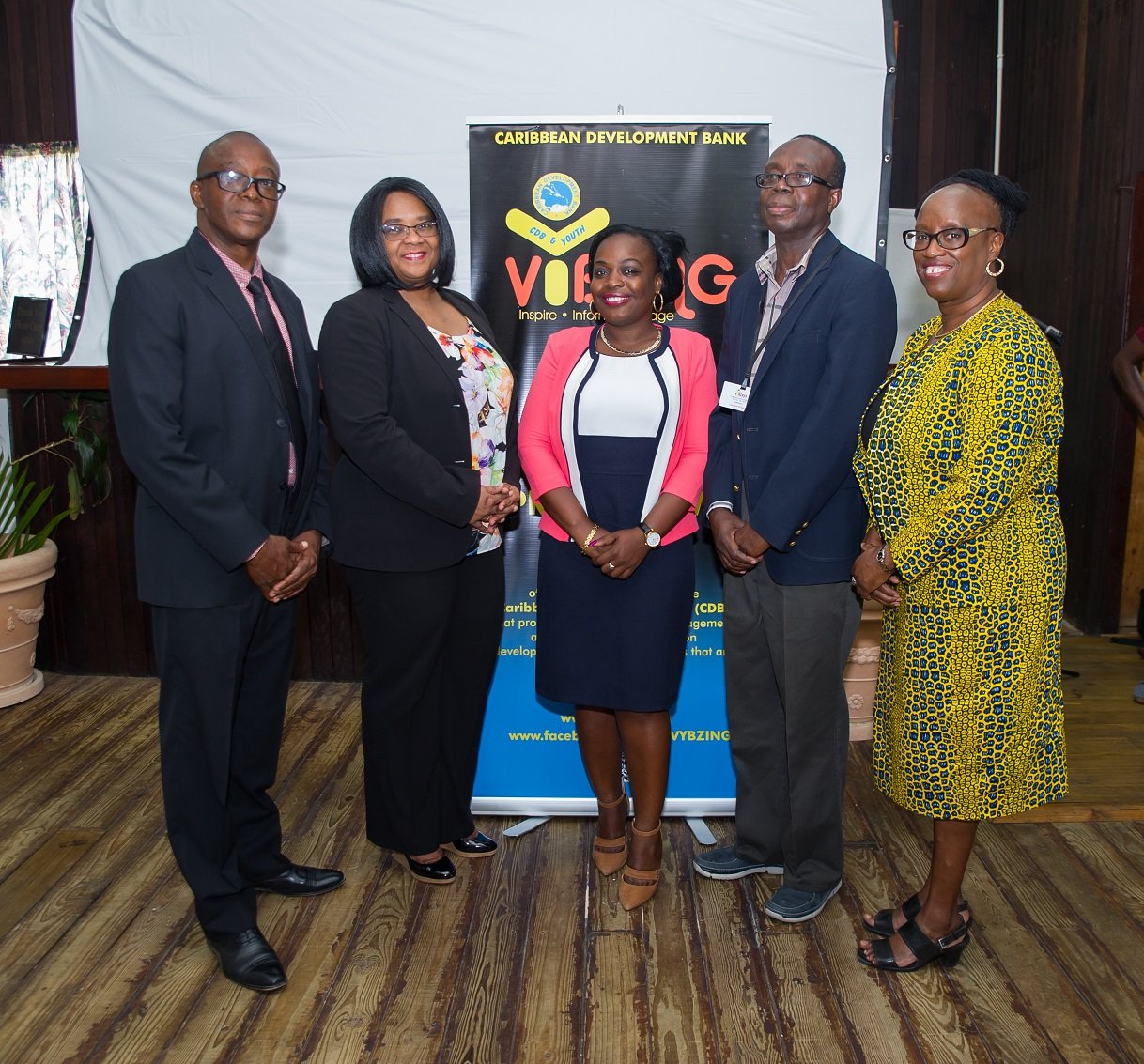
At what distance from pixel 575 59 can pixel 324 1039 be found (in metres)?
2.75

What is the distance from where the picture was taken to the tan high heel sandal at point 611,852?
286 centimetres

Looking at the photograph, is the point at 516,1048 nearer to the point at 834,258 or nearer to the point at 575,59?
the point at 834,258

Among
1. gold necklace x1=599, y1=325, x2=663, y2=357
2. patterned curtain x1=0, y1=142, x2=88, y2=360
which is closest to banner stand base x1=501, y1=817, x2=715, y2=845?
gold necklace x1=599, y1=325, x2=663, y2=357

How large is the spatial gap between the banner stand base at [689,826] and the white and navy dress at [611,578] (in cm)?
60

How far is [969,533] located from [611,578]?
0.88 metres

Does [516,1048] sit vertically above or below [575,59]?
below

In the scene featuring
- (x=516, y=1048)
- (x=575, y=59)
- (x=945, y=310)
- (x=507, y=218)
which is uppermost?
(x=575, y=59)

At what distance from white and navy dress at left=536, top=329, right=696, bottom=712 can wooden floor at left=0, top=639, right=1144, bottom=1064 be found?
0.58 meters

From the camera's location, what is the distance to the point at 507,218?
119 inches

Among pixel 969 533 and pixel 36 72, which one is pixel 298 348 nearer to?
pixel 969 533

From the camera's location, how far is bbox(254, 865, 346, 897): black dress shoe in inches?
109

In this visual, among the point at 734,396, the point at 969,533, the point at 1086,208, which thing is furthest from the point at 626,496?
the point at 1086,208

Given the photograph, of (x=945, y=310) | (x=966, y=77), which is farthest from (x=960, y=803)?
(x=966, y=77)

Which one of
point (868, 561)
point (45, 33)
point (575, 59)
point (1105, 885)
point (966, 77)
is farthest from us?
point (966, 77)
